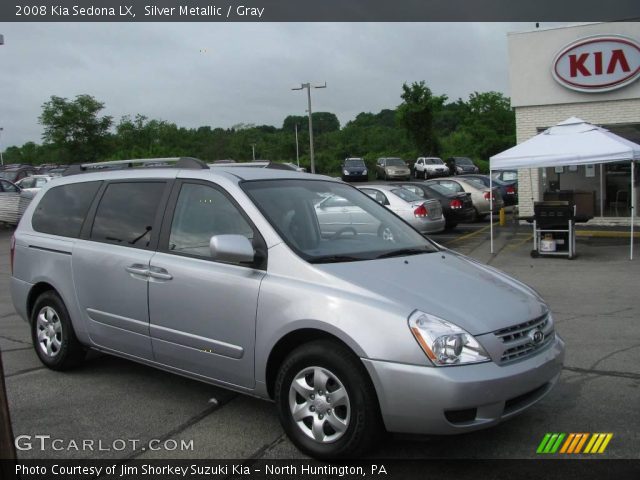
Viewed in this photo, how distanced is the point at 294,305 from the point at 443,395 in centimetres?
100

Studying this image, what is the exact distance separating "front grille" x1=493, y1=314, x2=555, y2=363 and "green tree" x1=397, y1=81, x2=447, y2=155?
152 feet

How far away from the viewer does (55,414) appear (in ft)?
14.5

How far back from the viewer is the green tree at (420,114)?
48.5 meters

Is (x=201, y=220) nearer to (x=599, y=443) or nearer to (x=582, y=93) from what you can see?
(x=599, y=443)

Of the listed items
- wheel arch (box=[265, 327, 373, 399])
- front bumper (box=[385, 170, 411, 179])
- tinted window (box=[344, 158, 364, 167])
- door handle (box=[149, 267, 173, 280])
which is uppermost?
tinted window (box=[344, 158, 364, 167])

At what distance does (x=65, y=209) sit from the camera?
18.1ft

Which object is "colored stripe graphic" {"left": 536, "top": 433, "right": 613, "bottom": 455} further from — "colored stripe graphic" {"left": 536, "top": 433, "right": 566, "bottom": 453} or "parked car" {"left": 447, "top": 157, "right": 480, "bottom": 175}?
"parked car" {"left": 447, "top": 157, "right": 480, "bottom": 175}

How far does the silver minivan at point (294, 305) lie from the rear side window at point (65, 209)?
0.02m

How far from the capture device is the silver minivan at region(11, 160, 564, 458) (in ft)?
10.9

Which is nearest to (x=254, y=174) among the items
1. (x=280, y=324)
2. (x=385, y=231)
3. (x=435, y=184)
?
(x=385, y=231)

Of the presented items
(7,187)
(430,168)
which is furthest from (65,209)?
(430,168)

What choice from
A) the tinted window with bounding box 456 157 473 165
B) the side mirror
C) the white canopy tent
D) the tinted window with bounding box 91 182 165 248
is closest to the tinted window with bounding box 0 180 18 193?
the white canopy tent

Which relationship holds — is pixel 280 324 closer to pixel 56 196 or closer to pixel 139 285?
pixel 139 285

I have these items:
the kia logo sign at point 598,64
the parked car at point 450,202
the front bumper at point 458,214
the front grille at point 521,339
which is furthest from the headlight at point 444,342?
the kia logo sign at point 598,64
